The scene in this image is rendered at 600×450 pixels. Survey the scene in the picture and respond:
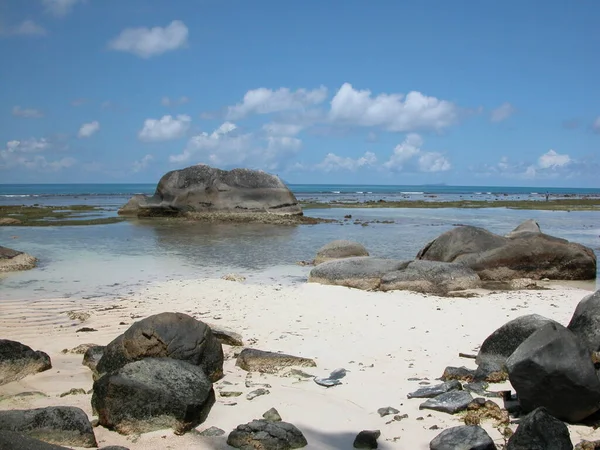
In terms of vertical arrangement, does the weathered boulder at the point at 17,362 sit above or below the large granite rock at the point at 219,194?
below

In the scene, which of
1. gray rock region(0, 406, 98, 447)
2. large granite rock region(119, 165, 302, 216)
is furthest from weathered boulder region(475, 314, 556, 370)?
large granite rock region(119, 165, 302, 216)

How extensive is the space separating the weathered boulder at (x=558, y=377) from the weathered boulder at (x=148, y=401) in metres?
2.87

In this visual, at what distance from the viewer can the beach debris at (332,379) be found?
20.0 ft

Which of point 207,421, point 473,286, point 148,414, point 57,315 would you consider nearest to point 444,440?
point 207,421

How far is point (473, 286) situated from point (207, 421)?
8630mm

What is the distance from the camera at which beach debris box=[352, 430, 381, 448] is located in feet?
15.1

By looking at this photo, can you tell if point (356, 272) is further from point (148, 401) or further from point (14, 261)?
point (14, 261)

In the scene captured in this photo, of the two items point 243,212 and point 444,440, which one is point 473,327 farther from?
point 243,212

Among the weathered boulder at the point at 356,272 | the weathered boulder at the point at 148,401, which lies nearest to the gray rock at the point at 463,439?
the weathered boulder at the point at 148,401

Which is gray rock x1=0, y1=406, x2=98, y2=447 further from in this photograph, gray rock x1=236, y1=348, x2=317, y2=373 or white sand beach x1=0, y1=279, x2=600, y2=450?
gray rock x1=236, y1=348, x2=317, y2=373

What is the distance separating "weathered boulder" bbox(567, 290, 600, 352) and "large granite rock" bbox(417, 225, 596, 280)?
7570mm

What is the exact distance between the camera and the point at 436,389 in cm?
574

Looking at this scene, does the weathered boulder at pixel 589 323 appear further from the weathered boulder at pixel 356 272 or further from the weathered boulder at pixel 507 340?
the weathered boulder at pixel 356 272

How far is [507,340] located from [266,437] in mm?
3263
